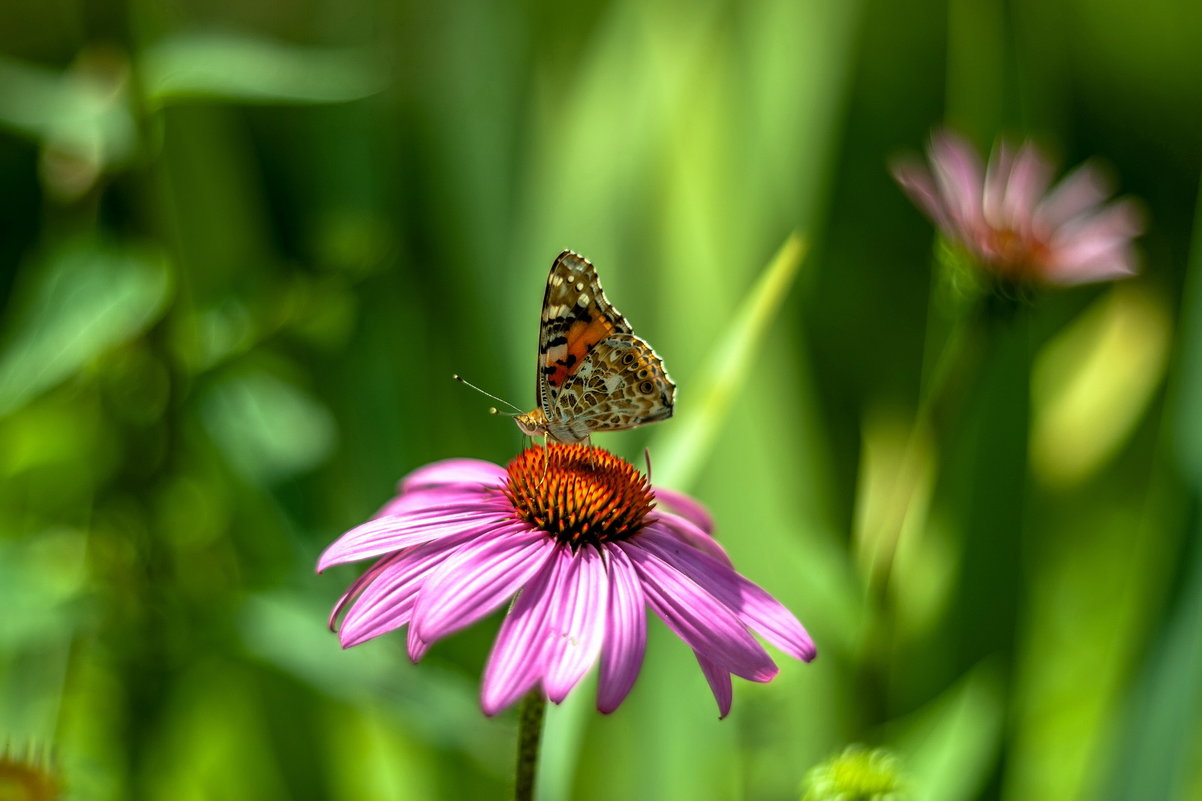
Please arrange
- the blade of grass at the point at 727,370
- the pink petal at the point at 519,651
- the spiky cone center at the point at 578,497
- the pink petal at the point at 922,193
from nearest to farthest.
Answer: the pink petal at the point at 519,651 < the spiky cone center at the point at 578,497 < the blade of grass at the point at 727,370 < the pink petal at the point at 922,193

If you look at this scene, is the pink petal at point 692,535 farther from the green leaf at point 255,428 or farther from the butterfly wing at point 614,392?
the green leaf at point 255,428

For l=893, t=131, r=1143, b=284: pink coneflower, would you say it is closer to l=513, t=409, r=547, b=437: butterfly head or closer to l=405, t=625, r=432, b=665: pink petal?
l=513, t=409, r=547, b=437: butterfly head

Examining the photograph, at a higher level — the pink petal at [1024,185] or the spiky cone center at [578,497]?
the pink petal at [1024,185]

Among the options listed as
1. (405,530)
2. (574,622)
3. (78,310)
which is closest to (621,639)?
(574,622)

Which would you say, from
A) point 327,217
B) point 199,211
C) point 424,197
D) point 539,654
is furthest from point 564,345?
point 424,197

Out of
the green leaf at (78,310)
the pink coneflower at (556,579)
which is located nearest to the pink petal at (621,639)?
the pink coneflower at (556,579)

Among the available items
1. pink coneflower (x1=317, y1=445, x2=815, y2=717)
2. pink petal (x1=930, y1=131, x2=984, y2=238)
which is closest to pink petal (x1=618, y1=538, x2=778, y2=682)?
pink coneflower (x1=317, y1=445, x2=815, y2=717)
